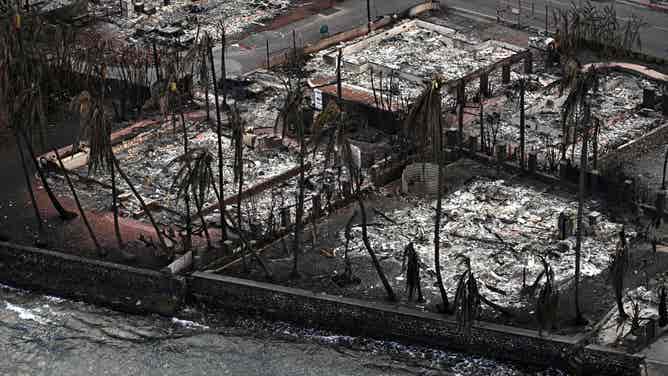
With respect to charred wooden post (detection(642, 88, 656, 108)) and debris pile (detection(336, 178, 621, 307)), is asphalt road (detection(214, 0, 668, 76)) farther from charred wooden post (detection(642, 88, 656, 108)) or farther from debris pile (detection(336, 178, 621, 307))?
debris pile (detection(336, 178, 621, 307))

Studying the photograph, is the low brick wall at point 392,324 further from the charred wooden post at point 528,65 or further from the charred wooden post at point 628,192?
the charred wooden post at point 528,65

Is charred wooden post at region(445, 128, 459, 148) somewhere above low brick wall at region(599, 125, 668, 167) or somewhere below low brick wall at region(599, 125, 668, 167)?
above

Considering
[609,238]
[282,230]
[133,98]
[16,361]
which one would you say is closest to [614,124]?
[609,238]

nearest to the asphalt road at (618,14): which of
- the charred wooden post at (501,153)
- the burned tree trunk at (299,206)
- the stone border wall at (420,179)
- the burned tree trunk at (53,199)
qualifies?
the charred wooden post at (501,153)

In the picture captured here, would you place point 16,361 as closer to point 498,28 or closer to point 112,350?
point 112,350

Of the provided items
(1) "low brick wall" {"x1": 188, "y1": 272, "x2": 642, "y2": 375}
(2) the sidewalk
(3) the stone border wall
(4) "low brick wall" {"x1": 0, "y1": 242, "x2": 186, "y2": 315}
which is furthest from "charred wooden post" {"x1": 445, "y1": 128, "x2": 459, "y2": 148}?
(2) the sidewalk

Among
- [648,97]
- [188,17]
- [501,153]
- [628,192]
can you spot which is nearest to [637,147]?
[628,192]
